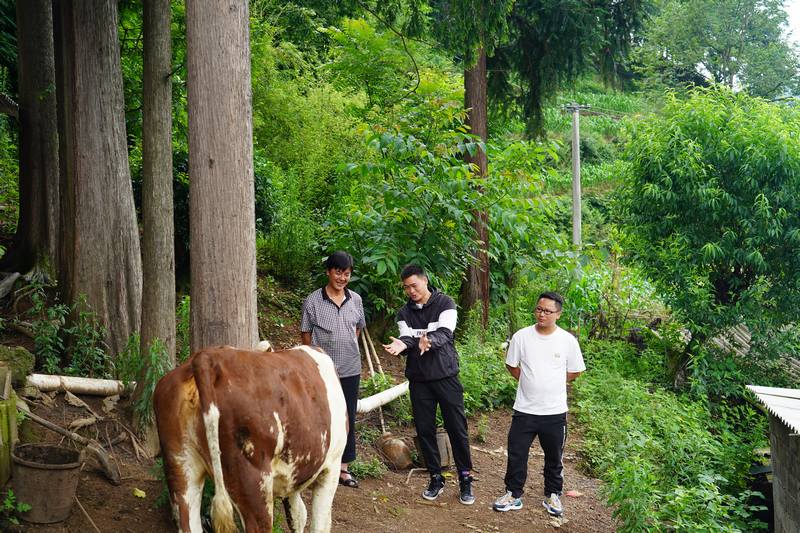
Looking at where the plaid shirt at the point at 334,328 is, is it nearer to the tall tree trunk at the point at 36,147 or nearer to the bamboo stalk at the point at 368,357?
the bamboo stalk at the point at 368,357

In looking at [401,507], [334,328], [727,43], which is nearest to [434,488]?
[401,507]

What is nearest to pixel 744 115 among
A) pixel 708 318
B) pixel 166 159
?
pixel 708 318

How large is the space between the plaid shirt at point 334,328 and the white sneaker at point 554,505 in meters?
2.05

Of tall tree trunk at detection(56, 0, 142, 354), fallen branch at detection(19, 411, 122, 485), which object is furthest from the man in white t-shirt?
tall tree trunk at detection(56, 0, 142, 354)

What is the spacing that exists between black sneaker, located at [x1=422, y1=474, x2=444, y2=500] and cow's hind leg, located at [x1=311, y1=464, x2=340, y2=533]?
2.16 meters

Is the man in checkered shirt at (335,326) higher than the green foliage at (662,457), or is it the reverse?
the man in checkered shirt at (335,326)

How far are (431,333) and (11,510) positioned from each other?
128 inches

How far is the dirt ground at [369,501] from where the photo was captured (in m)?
5.42

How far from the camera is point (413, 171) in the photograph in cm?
1058

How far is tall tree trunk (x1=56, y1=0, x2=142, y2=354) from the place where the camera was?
782 cm

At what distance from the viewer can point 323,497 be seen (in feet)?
16.3

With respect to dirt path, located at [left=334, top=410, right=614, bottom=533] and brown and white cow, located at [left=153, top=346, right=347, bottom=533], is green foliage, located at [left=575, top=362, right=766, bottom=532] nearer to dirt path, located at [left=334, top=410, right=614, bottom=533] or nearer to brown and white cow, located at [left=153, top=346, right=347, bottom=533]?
dirt path, located at [left=334, top=410, right=614, bottom=533]

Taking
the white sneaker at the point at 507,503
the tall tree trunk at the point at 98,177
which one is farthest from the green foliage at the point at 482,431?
the tall tree trunk at the point at 98,177

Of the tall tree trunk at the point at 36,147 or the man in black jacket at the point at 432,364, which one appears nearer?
the man in black jacket at the point at 432,364
